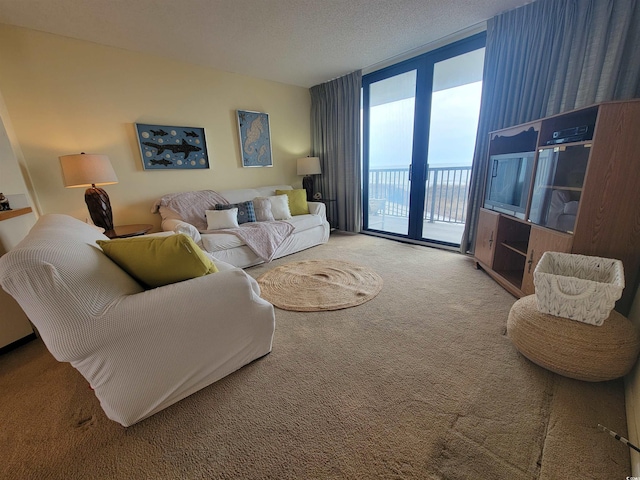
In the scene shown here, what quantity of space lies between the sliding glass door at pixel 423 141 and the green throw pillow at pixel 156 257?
3.14 meters

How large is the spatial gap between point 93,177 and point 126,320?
206cm

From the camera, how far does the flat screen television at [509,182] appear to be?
205 centimetres

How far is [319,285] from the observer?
8.10 ft

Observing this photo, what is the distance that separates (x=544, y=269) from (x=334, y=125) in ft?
11.5

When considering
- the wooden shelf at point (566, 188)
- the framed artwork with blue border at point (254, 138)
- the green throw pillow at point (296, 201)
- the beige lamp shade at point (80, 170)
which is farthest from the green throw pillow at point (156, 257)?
the framed artwork with blue border at point (254, 138)

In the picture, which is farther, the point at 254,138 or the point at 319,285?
the point at 254,138

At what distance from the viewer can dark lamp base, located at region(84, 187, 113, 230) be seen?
2506 millimetres

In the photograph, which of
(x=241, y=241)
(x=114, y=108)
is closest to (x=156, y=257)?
(x=241, y=241)

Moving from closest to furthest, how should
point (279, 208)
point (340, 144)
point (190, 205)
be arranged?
point (190, 205)
point (279, 208)
point (340, 144)

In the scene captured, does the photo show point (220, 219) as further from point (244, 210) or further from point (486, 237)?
point (486, 237)

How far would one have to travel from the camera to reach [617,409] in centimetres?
115

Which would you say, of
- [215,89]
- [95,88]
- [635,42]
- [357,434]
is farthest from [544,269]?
[95,88]

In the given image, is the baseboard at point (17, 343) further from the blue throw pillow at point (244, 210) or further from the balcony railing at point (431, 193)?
the balcony railing at point (431, 193)

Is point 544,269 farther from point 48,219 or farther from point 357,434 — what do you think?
point 48,219
